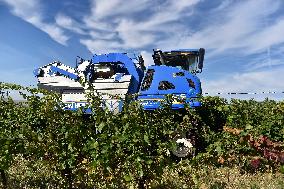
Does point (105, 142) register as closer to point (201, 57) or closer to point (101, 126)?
point (101, 126)

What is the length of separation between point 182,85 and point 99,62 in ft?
8.91

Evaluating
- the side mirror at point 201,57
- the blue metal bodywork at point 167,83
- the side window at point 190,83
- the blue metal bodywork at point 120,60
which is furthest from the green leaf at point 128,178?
the side mirror at point 201,57

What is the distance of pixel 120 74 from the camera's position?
469 inches

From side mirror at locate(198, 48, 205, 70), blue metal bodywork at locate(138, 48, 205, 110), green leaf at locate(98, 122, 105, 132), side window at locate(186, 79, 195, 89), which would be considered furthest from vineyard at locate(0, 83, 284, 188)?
side mirror at locate(198, 48, 205, 70)

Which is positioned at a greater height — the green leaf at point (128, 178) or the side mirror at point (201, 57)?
the side mirror at point (201, 57)

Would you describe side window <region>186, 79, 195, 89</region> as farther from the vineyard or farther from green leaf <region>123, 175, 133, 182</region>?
green leaf <region>123, 175, 133, 182</region>

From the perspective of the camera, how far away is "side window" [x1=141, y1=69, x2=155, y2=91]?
11.8 m

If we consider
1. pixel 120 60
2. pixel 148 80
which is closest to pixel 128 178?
pixel 148 80

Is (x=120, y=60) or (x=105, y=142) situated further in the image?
(x=120, y=60)

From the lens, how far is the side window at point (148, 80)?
1184 cm

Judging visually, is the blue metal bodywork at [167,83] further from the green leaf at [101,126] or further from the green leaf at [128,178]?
→ the green leaf at [128,178]

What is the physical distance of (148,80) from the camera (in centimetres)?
1190

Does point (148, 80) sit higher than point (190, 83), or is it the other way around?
point (148, 80)

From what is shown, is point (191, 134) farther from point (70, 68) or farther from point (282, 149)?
point (70, 68)
